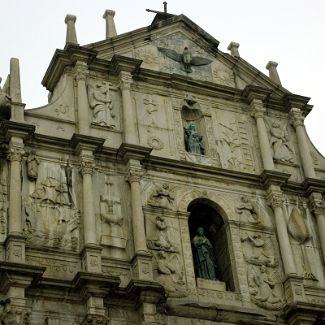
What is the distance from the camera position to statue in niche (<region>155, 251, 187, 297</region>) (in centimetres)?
1425

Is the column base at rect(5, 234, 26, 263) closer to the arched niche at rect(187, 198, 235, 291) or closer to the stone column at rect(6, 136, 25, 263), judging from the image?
the stone column at rect(6, 136, 25, 263)

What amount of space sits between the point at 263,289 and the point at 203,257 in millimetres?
1115

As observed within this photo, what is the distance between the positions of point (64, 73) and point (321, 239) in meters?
5.35

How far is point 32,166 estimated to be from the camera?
48.1 feet

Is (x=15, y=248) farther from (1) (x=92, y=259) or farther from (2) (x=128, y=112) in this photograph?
(2) (x=128, y=112)

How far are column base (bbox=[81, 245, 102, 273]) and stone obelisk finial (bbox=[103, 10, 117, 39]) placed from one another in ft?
17.0

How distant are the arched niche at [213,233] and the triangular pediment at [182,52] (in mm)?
2864

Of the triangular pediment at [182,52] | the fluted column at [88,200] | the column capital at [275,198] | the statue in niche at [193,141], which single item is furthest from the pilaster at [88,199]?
the column capital at [275,198]

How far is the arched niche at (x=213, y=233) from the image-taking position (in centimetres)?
1528

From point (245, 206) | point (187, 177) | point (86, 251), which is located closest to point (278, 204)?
point (245, 206)

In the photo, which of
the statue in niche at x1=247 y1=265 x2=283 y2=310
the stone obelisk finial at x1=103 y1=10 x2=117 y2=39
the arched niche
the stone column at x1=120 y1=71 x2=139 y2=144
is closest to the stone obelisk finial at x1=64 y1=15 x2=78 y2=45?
the stone obelisk finial at x1=103 y1=10 x2=117 y2=39

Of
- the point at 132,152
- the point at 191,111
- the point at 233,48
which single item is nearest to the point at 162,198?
the point at 132,152

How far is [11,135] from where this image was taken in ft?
47.8

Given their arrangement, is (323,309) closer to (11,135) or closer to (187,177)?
(187,177)
